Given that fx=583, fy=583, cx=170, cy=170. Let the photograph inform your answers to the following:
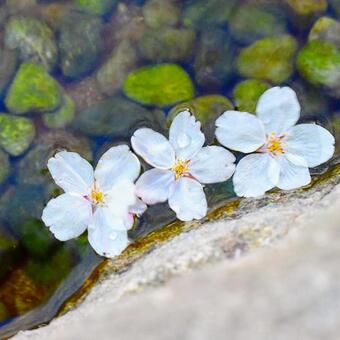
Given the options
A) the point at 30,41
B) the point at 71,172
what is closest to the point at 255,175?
the point at 71,172

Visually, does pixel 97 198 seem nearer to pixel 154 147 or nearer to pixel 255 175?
pixel 154 147

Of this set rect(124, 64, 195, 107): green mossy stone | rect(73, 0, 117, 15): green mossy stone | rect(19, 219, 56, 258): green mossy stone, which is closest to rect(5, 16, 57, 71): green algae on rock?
rect(73, 0, 117, 15): green mossy stone

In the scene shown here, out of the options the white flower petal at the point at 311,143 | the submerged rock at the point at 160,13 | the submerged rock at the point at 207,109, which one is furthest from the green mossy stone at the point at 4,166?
the white flower petal at the point at 311,143

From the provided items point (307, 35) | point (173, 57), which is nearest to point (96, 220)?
point (173, 57)

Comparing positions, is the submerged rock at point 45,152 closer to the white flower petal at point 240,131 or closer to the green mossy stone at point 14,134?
the green mossy stone at point 14,134

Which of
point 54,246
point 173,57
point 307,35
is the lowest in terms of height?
point 54,246

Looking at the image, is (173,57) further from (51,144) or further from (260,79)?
(51,144)
